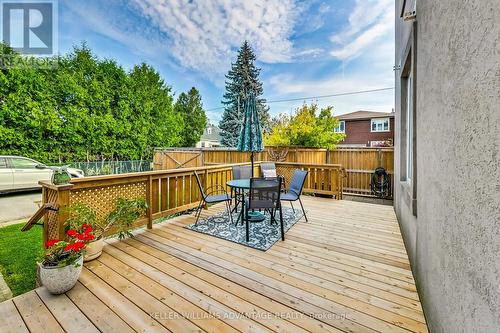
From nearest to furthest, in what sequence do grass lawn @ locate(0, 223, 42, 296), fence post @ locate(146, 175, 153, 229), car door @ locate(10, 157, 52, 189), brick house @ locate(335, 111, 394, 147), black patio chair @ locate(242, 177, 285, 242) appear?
grass lawn @ locate(0, 223, 42, 296) < black patio chair @ locate(242, 177, 285, 242) < fence post @ locate(146, 175, 153, 229) < car door @ locate(10, 157, 52, 189) < brick house @ locate(335, 111, 394, 147)

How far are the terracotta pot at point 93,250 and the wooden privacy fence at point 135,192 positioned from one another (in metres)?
0.34

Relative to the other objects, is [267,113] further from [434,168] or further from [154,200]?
[434,168]

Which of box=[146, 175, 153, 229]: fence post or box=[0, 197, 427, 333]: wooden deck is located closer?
box=[0, 197, 427, 333]: wooden deck

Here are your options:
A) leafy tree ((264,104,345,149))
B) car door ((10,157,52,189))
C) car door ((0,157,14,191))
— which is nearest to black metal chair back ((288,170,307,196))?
leafy tree ((264,104,345,149))

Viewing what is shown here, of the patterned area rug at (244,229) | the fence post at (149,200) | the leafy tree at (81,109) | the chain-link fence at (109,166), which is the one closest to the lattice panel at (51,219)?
the fence post at (149,200)

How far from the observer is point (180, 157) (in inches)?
488

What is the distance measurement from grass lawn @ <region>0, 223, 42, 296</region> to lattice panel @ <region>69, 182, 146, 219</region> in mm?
1076

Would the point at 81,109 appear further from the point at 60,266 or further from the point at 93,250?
the point at 60,266

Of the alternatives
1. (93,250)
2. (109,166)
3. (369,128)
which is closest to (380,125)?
(369,128)

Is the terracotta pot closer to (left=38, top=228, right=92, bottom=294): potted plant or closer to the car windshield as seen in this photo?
(left=38, top=228, right=92, bottom=294): potted plant

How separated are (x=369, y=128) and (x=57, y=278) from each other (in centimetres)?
1812

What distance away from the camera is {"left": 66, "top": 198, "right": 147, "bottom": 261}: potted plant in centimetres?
270

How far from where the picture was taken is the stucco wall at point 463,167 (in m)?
0.80

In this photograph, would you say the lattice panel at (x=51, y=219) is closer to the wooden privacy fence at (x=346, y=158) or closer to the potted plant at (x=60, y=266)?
the potted plant at (x=60, y=266)
